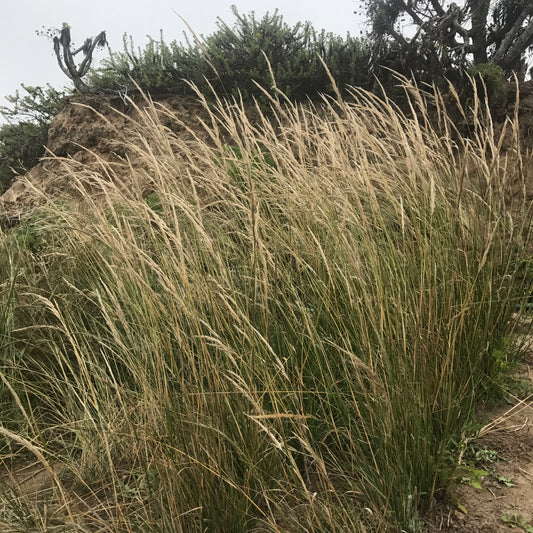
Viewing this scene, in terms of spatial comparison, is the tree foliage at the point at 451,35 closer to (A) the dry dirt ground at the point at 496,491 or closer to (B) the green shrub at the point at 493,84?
(B) the green shrub at the point at 493,84

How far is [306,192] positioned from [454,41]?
298 inches

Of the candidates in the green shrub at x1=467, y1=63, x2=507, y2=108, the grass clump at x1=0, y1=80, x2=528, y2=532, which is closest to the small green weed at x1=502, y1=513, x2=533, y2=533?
the grass clump at x1=0, y1=80, x2=528, y2=532

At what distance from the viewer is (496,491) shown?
5.36 ft

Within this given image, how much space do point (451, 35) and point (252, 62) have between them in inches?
137

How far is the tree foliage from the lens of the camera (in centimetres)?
703

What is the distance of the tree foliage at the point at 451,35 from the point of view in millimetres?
7027

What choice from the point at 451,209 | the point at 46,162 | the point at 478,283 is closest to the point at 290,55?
the point at 46,162

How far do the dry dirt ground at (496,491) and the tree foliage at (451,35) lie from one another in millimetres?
6095

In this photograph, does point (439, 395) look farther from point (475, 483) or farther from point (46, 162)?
point (46, 162)

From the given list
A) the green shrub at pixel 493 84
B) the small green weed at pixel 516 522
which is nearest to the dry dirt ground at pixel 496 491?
the small green weed at pixel 516 522

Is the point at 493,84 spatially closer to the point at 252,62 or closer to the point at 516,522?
the point at 252,62

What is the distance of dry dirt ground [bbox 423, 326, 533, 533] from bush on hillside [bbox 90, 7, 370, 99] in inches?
238

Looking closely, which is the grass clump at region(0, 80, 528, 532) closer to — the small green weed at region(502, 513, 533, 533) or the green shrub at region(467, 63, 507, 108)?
the small green weed at region(502, 513, 533, 533)

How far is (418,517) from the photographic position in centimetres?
144
